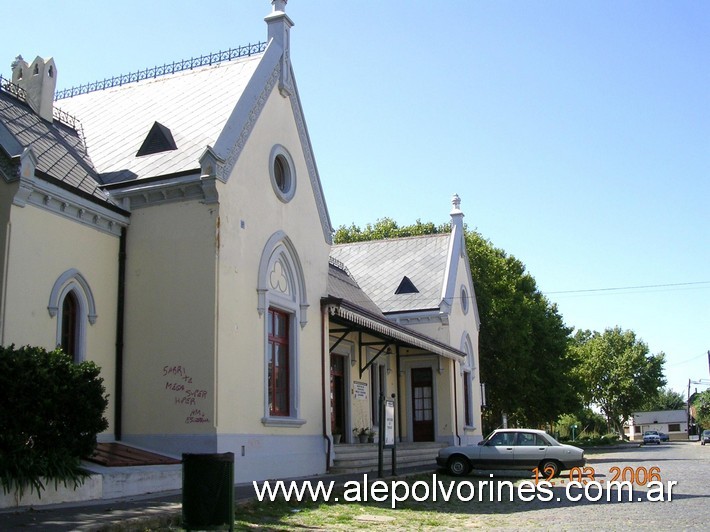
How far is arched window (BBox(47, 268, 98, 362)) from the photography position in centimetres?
1380

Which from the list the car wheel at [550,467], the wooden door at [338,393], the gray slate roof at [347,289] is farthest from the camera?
the gray slate roof at [347,289]

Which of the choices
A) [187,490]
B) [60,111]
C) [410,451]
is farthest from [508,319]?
[187,490]

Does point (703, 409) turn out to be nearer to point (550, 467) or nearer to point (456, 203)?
point (456, 203)

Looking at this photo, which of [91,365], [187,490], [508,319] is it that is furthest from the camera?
[508,319]

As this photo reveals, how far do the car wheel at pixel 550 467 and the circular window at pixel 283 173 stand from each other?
925 cm

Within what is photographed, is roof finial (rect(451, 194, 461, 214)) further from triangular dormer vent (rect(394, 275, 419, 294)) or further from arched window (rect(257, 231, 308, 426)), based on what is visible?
arched window (rect(257, 231, 308, 426))

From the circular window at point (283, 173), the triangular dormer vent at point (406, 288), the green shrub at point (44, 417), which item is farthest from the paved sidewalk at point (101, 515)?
the triangular dormer vent at point (406, 288)

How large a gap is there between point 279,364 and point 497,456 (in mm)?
6476

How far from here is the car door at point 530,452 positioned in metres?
19.7

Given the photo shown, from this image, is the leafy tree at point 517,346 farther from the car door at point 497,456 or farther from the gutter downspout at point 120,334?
the gutter downspout at point 120,334

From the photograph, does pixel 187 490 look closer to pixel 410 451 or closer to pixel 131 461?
pixel 131 461

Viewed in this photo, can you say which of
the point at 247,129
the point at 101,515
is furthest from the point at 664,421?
the point at 101,515

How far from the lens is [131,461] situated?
13.0 meters

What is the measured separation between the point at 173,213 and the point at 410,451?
12.0 meters
